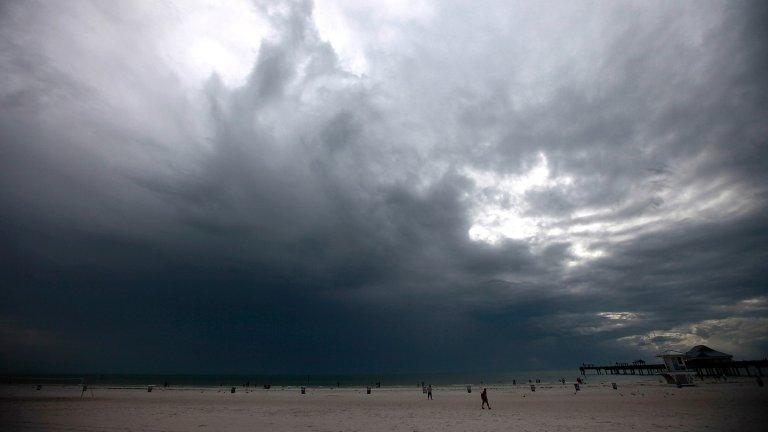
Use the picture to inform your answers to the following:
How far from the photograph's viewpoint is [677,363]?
71.3 metres

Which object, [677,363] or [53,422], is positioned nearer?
[53,422]

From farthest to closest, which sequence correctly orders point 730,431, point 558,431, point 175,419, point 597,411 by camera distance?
point 597,411 < point 175,419 < point 558,431 < point 730,431

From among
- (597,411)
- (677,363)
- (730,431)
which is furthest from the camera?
(677,363)

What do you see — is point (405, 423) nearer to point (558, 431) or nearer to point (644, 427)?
point (558, 431)

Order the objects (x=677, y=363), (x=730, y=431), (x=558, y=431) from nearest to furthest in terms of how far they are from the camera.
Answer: (x=730, y=431)
(x=558, y=431)
(x=677, y=363)

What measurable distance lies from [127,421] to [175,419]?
8.57 feet

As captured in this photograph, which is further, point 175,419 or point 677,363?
point 677,363

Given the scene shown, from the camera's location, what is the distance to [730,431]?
16734 millimetres

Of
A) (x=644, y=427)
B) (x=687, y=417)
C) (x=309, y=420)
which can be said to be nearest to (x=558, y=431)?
(x=644, y=427)

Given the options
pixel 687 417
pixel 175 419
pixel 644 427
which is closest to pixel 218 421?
pixel 175 419

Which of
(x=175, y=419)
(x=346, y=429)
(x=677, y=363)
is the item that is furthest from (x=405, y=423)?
(x=677, y=363)

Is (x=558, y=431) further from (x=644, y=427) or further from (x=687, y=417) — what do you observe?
(x=687, y=417)

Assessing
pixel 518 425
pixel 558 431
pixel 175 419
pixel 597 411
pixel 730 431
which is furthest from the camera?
pixel 597 411

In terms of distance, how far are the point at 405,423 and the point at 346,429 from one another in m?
4.41
